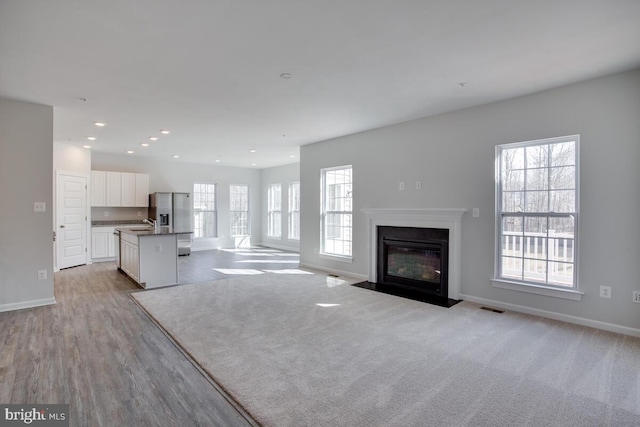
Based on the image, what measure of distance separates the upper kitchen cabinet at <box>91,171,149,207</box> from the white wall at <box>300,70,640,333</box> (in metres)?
5.61

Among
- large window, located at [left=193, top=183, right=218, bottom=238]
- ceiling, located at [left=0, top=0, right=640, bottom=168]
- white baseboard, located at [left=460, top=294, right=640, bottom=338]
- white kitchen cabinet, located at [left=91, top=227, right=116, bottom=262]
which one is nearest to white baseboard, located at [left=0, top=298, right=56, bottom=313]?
ceiling, located at [left=0, top=0, right=640, bottom=168]

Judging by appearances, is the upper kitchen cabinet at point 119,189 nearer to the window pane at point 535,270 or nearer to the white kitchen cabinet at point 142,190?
the white kitchen cabinet at point 142,190

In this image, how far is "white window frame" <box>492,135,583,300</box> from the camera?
12.0 ft

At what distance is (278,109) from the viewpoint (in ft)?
14.7

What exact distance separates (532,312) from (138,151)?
845 cm

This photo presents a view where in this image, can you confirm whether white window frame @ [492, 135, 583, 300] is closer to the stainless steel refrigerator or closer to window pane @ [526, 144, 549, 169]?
window pane @ [526, 144, 549, 169]

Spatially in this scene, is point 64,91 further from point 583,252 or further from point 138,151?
point 583,252

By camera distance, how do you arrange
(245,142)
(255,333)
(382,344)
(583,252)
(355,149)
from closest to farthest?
(382,344) → (255,333) → (583,252) → (355,149) → (245,142)

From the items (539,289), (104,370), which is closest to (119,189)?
(104,370)

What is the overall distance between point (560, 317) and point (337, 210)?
12.7ft

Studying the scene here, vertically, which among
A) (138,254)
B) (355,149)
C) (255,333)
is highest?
(355,149)

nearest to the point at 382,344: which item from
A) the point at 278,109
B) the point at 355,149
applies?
the point at 278,109

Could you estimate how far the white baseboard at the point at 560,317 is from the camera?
331 cm

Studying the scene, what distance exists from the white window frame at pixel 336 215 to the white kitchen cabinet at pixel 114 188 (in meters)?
5.21
